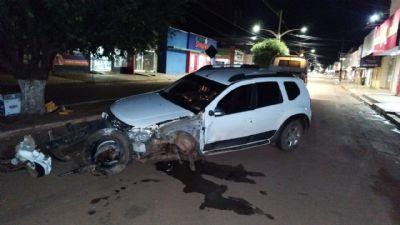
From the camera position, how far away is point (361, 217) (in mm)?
4707

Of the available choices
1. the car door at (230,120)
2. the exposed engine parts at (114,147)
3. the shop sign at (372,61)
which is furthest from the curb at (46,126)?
the shop sign at (372,61)

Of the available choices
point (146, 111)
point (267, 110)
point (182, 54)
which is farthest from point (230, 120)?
point (182, 54)

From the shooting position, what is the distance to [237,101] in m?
6.69

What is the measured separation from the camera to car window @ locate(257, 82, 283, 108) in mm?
7070

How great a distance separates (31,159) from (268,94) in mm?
4577

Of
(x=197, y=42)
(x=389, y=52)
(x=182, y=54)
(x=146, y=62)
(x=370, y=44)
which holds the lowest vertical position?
(x=146, y=62)

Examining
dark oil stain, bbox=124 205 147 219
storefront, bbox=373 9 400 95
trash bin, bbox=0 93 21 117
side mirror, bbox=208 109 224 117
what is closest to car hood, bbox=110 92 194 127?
side mirror, bbox=208 109 224 117

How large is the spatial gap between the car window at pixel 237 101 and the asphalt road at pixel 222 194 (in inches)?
40.9

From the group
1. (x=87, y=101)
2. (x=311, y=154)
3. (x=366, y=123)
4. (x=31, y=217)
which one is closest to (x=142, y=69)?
(x=87, y=101)

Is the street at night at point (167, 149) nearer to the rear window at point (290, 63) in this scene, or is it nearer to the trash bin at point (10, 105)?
the trash bin at point (10, 105)

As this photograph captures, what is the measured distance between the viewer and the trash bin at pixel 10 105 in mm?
8938

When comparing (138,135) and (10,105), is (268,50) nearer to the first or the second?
(10,105)

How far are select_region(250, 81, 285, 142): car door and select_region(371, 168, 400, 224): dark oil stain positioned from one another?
214cm

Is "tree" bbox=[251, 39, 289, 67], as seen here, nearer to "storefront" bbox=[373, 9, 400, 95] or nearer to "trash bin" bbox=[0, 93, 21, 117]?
"storefront" bbox=[373, 9, 400, 95]
